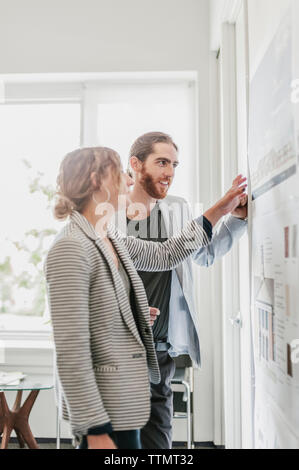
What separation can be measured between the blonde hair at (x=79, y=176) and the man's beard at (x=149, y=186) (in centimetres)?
48

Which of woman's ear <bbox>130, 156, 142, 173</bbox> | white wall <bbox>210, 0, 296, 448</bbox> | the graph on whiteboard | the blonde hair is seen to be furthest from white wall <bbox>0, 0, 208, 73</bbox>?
the blonde hair

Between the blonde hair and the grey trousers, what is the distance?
2.16ft

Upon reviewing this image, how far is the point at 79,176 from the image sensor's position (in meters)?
1.00

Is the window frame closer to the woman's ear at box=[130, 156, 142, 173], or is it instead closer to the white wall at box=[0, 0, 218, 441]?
the white wall at box=[0, 0, 218, 441]

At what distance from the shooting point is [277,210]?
1.04 metres

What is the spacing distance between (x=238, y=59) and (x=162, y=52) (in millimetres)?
742

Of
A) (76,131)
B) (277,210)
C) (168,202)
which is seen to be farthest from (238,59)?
(76,131)

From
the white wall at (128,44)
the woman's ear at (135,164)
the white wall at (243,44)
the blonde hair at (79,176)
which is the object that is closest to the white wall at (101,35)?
the white wall at (128,44)

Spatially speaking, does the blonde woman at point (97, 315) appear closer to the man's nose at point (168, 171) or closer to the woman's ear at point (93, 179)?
the woman's ear at point (93, 179)

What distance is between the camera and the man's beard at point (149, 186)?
1.50m

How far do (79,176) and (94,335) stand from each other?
0.36 metres

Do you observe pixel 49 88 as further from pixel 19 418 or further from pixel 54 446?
pixel 54 446

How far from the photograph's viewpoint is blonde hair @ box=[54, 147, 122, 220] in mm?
1001

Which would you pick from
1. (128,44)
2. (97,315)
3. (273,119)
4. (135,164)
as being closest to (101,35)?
(128,44)
